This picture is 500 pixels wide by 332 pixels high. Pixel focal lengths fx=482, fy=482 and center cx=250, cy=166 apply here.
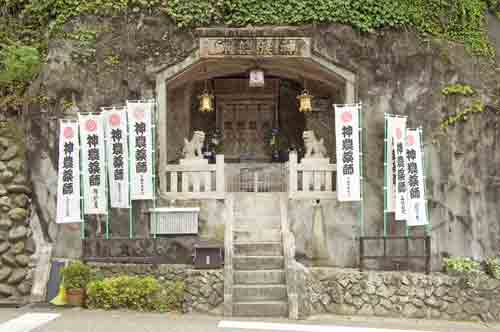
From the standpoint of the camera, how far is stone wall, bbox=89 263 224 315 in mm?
10992

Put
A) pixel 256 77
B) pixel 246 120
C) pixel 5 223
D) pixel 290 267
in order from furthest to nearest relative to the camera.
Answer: pixel 246 120 → pixel 256 77 → pixel 5 223 → pixel 290 267

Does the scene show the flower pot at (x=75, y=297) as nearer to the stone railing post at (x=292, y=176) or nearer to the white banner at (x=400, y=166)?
the stone railing post at (x=292, y=176)

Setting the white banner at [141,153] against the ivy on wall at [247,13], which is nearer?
the white banner at [141,153]

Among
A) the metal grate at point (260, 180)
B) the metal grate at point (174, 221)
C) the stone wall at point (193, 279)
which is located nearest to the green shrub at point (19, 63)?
the metal grate at point (174, 221)

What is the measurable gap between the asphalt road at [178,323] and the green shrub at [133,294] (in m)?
0.29

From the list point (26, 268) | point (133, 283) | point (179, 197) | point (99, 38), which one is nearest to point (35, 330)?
point (133, 283)

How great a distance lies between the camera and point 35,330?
883cm

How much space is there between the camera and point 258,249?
38.0ft

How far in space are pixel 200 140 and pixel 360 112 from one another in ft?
14.8

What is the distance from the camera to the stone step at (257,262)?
11188 mm

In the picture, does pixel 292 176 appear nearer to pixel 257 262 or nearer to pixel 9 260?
pixel 257 262

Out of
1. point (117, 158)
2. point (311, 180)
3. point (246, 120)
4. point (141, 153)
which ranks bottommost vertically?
point (311, 180)

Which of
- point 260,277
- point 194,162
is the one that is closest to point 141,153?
point 194,162

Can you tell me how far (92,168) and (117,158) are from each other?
25.9 inches
